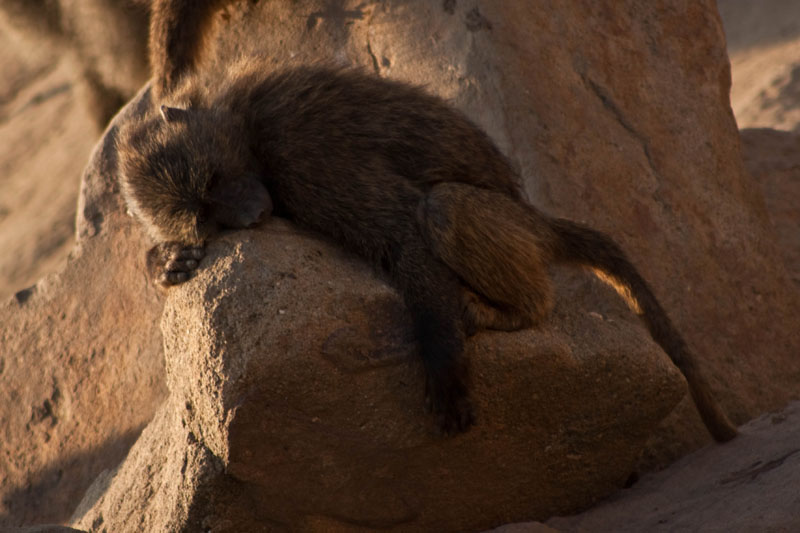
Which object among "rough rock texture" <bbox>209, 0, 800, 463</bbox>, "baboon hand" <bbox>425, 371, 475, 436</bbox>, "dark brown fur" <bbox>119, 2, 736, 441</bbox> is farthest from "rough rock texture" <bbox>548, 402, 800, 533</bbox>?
"rough rock texture" <bbox>209, 0, 800, 463</bbox>

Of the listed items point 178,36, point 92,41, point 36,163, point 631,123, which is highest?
point 631,123

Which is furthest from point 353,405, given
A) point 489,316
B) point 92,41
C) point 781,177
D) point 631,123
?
point 92,41

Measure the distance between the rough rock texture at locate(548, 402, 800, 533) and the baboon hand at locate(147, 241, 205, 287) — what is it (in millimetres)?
1351

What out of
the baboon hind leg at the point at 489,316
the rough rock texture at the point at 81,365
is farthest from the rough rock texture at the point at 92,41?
the baboon hind leg at the point at 489,316

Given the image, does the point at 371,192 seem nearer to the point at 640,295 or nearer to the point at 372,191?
the point at 372,191

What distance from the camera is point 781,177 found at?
5.35 m

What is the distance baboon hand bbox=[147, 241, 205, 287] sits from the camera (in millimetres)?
Answer: 2785

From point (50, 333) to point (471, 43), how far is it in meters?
2.82

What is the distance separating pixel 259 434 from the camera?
8.59ft

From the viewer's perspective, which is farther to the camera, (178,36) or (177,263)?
(178,36)

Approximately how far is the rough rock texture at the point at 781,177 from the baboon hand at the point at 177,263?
3371 millimetres

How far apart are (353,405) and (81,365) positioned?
2627 millimetres

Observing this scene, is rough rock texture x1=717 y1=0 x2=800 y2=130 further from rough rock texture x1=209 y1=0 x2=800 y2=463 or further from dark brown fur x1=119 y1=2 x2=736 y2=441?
dark brown fur x1=119 y1=2 x2=736 y2=441

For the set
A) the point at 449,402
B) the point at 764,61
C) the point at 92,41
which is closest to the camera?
the point at 449,402
